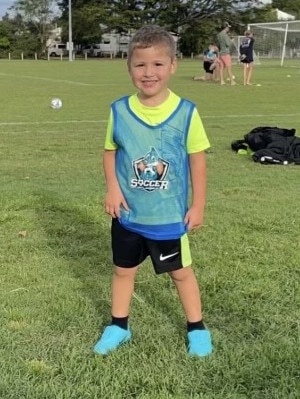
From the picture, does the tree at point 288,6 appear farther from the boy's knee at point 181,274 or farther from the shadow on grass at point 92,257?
the boy's knee at point 181,274

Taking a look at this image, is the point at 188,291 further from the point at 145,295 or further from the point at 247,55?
the point at 247,55

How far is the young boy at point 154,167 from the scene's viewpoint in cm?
292

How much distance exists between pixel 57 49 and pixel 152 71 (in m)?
84.1

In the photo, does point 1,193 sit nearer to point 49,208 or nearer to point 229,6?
point 49,208

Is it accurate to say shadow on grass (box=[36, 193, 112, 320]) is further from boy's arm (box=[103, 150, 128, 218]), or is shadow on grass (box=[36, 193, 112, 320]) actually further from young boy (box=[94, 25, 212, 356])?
boy's arm (box=[103, 150, 128, 218])

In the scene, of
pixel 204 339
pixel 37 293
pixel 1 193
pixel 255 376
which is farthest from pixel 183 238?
pixel 1 193

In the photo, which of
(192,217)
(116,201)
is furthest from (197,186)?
(116,201)

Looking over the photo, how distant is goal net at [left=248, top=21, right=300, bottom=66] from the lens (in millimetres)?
42562

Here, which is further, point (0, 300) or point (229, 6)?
point (229, 6)

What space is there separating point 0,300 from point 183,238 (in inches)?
49.1

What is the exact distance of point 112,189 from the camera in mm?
3033

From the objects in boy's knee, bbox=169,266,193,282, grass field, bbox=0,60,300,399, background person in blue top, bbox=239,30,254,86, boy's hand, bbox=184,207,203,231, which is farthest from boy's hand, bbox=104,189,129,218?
background person in blue top, bbox=239,30,254,86

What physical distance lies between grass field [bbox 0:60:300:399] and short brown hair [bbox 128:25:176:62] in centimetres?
140

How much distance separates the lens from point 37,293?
12.5 ft
